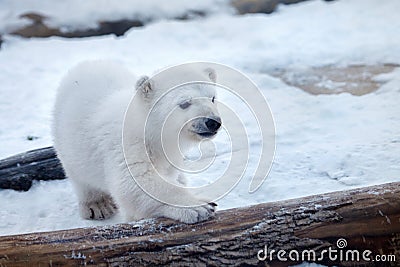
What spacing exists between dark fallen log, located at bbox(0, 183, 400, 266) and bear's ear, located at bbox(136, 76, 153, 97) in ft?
2.52

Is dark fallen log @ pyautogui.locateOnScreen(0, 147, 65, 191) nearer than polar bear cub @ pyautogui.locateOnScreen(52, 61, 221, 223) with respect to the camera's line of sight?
No

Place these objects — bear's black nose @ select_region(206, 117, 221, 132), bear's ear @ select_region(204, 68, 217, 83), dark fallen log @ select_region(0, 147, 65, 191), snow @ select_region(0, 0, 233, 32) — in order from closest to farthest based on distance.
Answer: bear's black nose @ select_region(206, 117, 221, 132) < bear's ear @ select_region(204, 68, 217, 83) < dark fallen log @ select_region(0, 147, 65, 191) < snow @ select_region(0, 0, 233, 32)

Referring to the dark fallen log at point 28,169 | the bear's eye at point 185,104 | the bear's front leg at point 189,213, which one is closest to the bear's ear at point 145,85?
the bear's eye at point 185,104

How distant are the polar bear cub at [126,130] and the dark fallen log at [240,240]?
0.58 feet

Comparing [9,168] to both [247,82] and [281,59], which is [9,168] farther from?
[281,59]

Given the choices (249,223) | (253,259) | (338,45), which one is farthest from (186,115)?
(338,45)

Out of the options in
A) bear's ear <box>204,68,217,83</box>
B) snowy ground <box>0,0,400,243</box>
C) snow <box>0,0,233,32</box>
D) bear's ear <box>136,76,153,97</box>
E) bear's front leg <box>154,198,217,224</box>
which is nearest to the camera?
bear's front leg <box>154,198,217,224</box>

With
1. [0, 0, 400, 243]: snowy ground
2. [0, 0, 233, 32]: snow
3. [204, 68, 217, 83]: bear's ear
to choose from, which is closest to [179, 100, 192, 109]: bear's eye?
[204, 68, 217, 83]: bear's ear

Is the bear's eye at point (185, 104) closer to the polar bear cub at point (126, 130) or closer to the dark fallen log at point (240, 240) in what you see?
the polar bear cub at point (126, 130)

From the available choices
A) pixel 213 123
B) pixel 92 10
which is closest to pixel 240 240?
pixel 213 123

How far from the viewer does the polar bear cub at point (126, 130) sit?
2.56 m

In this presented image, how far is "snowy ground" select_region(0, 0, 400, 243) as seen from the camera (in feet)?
11.6

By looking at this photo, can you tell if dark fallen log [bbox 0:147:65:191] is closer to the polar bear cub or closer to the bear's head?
the polar bear cub

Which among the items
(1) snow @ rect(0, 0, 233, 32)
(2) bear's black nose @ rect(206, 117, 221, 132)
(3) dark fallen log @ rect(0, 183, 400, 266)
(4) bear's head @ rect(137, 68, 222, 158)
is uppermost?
(1) snow @ rect(0, 0, 233, 32)
